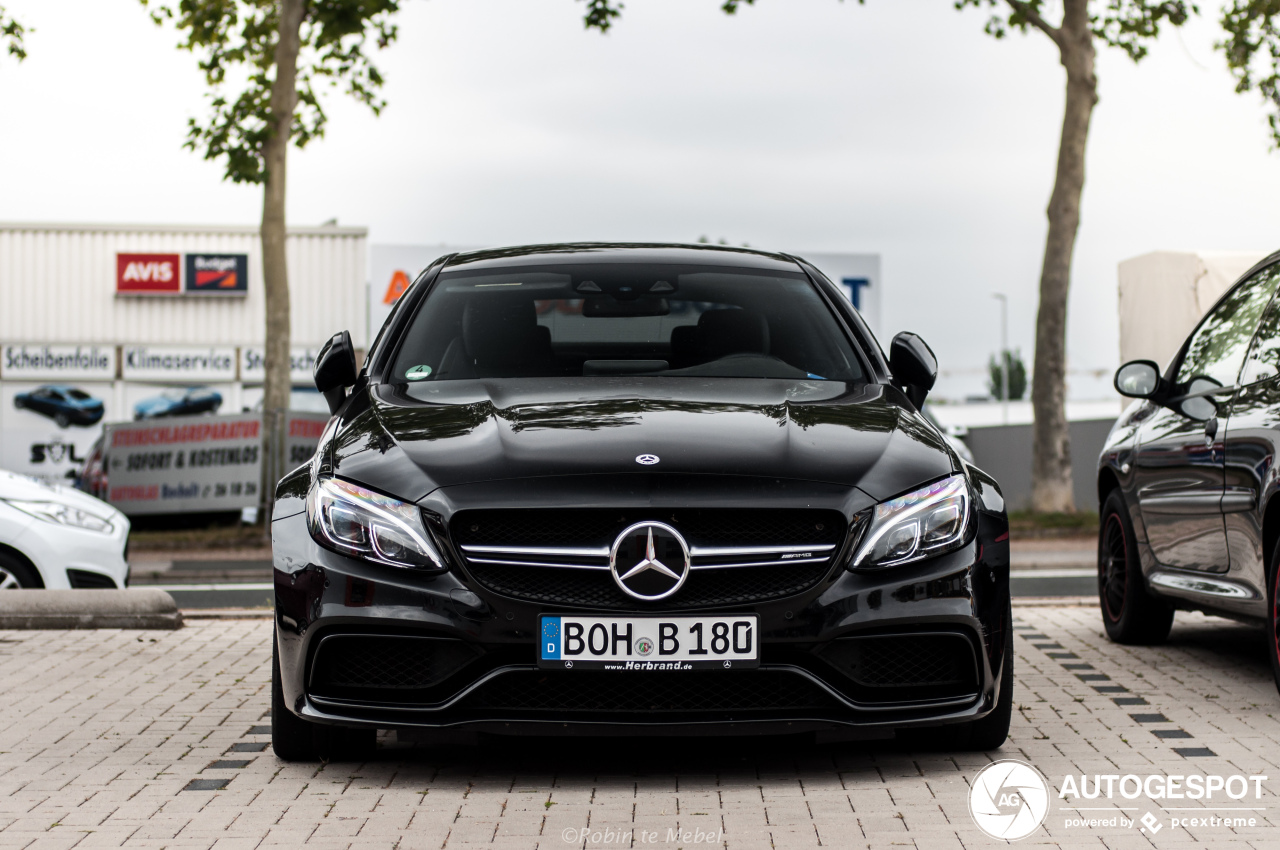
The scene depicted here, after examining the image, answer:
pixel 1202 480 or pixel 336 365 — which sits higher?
pixel 336 365

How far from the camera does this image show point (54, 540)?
367 inches

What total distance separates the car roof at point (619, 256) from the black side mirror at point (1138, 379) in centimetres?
172

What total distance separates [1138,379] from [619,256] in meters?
2.48

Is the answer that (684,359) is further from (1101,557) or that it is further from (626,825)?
(1101,557)

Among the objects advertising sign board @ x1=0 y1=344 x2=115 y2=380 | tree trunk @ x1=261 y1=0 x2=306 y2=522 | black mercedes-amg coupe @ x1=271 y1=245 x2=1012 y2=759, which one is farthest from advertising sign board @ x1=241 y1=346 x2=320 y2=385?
black mercedes-amg coupe @ x1=271 y1=245 x2=1012 y2=759

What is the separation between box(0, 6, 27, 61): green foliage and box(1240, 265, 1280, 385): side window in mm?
16620

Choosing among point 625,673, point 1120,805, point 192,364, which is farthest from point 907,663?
point 192,364

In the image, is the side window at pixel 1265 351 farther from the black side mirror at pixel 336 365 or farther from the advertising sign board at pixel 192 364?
the advertising sign board at pixel 192 364

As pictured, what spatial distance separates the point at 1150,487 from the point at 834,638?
11.3 feet

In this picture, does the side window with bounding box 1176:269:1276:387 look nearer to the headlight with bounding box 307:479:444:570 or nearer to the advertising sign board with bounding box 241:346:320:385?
the headlight with bounding box 307:479:444:570

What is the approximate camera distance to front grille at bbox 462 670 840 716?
4.27m

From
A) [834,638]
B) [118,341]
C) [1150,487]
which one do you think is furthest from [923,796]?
[118,341]

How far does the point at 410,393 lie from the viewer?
5.24 m

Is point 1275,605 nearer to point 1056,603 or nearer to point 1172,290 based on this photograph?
point 1056,603
